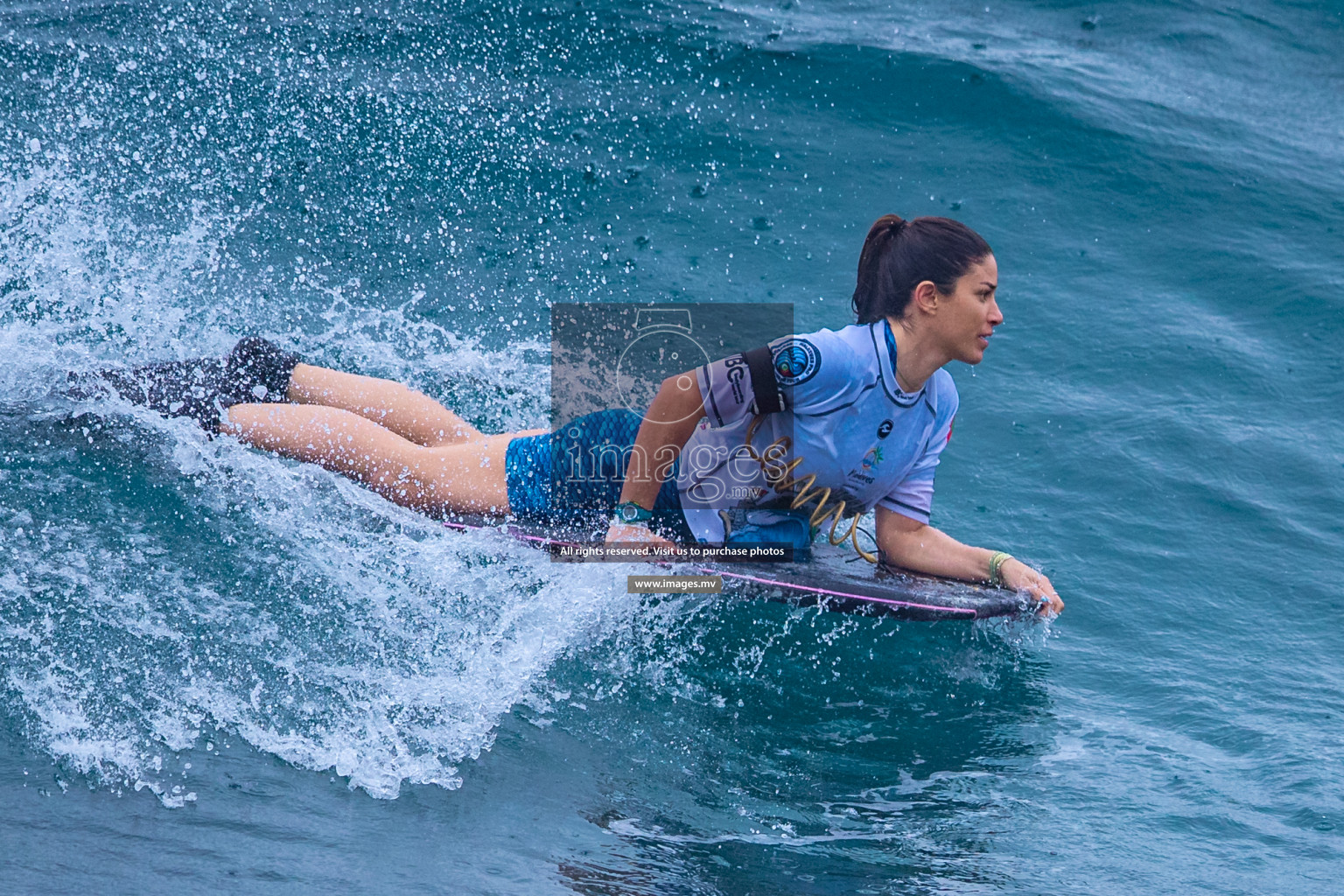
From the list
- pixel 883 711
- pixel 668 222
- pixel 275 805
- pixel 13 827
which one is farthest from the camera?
pixel 668 222

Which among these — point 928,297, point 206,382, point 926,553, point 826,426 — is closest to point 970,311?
point 928,297

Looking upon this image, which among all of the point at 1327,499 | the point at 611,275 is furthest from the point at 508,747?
the point at 1327,499

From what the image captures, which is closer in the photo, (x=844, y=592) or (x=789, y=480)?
(x=789, y=480)

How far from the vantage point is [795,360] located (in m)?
3.99

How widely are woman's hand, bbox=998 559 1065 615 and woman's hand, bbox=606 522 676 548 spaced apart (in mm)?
1372

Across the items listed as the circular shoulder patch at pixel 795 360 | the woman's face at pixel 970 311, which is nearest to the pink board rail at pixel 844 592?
the circular shoulder patch at pixel 795 360

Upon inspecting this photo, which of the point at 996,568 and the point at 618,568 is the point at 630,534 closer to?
the point at 618,568

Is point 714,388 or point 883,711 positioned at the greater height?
point 714,388

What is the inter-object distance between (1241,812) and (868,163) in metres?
5.37

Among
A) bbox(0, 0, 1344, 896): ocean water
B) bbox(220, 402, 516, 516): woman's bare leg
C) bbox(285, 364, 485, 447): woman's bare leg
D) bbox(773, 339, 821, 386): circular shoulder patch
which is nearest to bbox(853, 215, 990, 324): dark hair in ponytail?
bbox(773, 339, 821, 386): circular shoulder patch

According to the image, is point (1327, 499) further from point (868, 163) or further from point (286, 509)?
point (286, 509)

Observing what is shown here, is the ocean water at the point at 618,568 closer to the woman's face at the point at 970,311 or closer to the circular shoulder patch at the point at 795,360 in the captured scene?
the circular shoulder patch at the point at 795,360

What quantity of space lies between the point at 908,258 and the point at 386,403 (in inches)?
84.1

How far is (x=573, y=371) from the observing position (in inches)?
251
